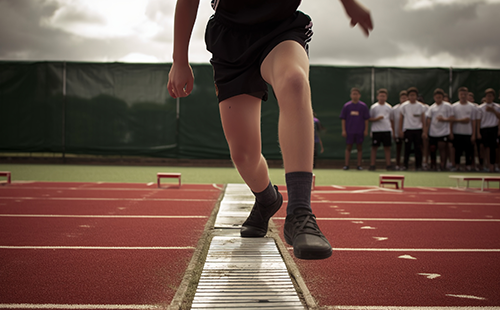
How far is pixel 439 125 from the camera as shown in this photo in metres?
9.79

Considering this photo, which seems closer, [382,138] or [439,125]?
[382,138]

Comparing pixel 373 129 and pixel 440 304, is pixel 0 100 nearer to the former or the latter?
pixel 373 129

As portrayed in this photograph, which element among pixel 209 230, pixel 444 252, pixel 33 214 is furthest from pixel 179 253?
pixel 33 214

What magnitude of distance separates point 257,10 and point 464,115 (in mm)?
9545

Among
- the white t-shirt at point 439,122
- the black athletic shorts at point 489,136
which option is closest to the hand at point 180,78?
the white t-shirt at point 439,122

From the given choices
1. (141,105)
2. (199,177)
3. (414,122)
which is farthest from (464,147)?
(141,105)

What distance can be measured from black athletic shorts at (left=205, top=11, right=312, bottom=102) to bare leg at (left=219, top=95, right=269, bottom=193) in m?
0.05

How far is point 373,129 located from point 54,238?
28.2 ft

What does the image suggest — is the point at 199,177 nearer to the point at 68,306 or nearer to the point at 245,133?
the point at 245,133

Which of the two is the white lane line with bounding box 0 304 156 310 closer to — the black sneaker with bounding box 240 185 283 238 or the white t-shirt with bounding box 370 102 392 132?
the black sneaker with bounding box 240 185 283 238

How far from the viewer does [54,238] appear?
229 cm

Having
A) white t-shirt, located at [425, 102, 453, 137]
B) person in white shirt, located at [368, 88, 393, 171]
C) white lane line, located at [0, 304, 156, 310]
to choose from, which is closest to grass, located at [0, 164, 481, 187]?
person in white shirt, located at [368, 88, 393, 171]

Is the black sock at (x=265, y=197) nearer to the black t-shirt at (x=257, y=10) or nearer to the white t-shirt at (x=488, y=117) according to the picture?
the black t-shirt at (x=257, y=10)

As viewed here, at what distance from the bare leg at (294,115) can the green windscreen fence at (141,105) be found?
30.8 ft
